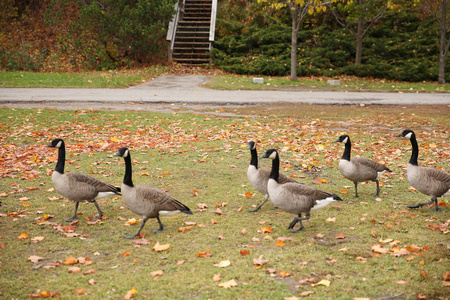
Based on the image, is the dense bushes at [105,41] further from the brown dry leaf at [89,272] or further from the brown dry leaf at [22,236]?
the brown dry leaf at [89,272]

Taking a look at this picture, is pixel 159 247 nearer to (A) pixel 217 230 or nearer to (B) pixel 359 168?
(A) pixel 217 230

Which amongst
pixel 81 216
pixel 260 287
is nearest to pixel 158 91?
A: pixel 81 216

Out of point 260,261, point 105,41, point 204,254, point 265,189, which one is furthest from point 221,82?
point 260,261

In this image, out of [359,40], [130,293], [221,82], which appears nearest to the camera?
[130,293]

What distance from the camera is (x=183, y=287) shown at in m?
4.14

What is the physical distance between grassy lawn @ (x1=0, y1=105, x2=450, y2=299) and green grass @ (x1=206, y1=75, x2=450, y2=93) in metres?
8.92

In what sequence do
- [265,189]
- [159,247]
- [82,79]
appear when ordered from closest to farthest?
[159,247] → [265,189] → [82,79]

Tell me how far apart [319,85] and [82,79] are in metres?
11.7

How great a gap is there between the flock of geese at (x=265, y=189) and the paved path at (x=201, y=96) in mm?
9602

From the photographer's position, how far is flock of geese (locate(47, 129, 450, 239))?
530cm

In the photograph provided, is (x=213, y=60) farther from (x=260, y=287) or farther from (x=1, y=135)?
(x=260, y=287)

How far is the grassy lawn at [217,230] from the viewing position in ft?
13.7

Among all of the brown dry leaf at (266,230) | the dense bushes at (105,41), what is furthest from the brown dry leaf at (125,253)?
the dense bushes at (105,41)

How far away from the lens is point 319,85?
20500 millimetres
